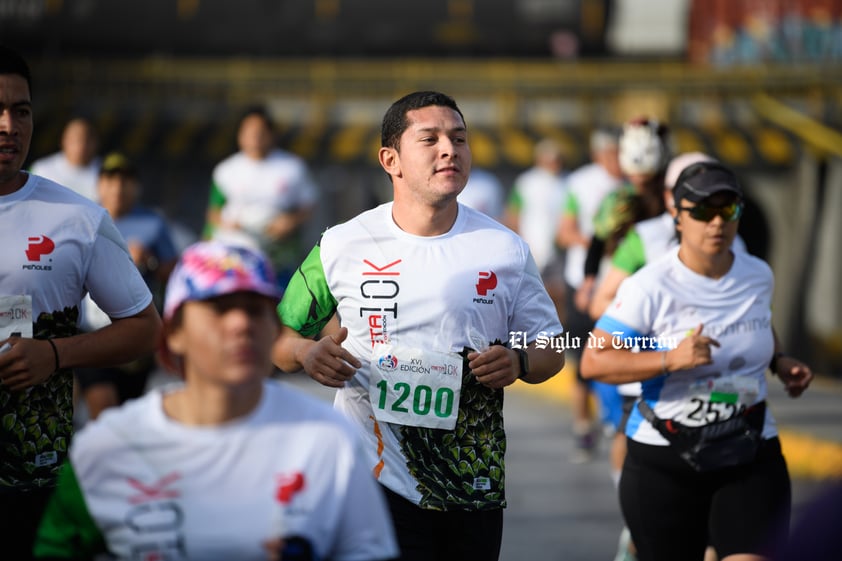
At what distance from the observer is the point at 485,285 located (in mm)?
5281

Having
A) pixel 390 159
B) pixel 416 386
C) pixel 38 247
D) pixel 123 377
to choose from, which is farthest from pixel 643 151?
pixel 38 247

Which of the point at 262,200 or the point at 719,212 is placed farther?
the point at 262,200

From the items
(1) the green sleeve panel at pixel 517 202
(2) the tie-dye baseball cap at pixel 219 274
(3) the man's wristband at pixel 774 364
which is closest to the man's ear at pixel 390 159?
(2) the tie-dye baseball cap at pixel 219 274

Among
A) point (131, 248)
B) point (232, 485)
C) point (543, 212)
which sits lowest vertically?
point (543, 212)

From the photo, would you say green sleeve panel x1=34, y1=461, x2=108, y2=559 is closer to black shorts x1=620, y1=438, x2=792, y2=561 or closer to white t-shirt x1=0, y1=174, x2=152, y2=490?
white t-shirt x1=0, y1=174, x2=152, y2=490

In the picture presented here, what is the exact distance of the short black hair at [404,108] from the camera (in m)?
5.39

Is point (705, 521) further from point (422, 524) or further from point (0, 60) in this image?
point (0, 60)

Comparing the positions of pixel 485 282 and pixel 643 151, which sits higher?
pixel 643 151

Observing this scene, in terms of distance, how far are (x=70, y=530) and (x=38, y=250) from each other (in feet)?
4.77

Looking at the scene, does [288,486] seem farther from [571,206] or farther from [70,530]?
[571,206]

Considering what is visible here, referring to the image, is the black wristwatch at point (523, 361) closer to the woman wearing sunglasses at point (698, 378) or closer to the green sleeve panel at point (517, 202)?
the woman wearing sunglasses at point (698, 378)

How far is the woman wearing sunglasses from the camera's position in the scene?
19.8ft

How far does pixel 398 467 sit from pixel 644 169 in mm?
3653

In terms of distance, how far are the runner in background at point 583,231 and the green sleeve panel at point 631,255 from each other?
153 inches
